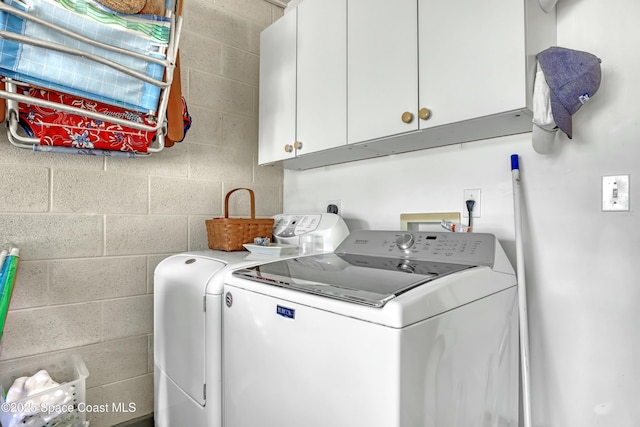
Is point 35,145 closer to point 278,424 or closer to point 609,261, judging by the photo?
point 278,424

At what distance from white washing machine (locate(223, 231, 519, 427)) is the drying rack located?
31.2 inches

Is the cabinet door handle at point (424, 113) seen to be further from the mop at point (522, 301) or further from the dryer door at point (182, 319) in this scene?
the dryer door at point (182, 319)

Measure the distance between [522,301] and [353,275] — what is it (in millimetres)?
600

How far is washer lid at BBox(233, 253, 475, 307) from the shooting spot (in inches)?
35.2

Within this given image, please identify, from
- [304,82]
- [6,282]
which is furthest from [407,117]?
[6,282]

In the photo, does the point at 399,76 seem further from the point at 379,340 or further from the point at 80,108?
the point at 80,108

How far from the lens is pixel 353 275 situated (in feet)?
3.63

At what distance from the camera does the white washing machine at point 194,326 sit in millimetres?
1261

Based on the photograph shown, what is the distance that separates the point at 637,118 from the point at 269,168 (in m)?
1.80

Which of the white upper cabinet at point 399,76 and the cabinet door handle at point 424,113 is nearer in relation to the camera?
the white upper cabinet at point 399,76

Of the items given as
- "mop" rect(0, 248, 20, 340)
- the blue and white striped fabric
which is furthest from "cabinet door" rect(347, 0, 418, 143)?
"mop" rect(0, 248, 20, 340)

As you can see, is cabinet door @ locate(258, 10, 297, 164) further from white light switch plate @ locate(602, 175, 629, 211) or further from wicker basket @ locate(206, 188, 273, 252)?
white light switch plate @ locate(602, 175, 629, 211)

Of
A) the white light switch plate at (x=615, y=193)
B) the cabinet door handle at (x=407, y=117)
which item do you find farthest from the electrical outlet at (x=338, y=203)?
the white light switch plate at (x=615, y=193)

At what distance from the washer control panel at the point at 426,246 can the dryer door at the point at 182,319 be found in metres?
0.59
